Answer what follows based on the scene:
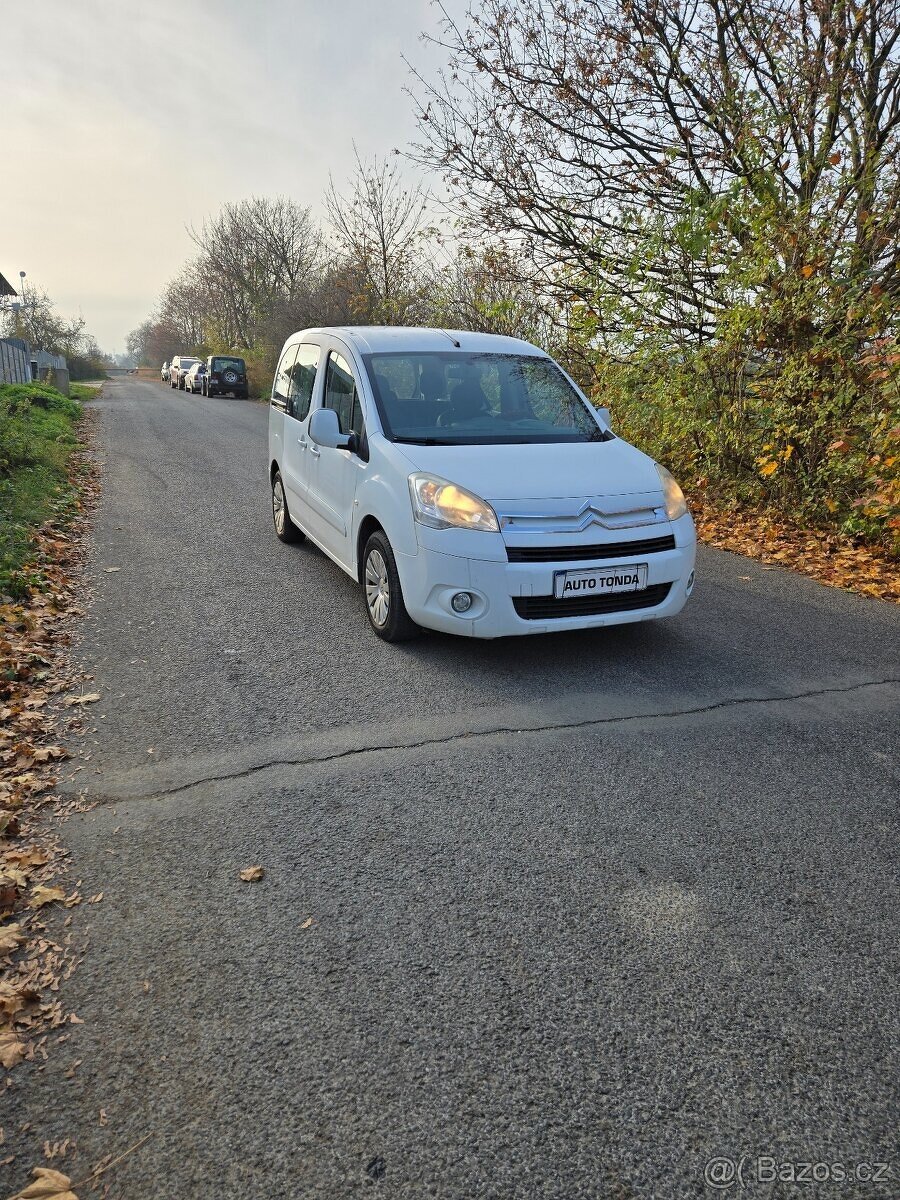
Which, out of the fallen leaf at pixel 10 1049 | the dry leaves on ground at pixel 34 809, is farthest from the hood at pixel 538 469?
the fallen leaf at pixel 10 1049

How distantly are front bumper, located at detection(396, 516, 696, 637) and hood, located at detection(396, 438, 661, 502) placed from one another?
33cm

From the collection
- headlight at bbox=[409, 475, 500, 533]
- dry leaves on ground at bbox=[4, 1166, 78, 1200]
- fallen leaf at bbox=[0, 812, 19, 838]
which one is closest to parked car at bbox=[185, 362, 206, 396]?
headlight at bbox=[409, 475, 500, 533]

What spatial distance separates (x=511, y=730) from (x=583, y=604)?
0.93 metres

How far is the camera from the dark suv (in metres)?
35.3

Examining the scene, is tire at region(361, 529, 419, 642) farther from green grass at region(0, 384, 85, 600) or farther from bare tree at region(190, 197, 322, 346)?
bare tree at region(190, 197, 322, 346)

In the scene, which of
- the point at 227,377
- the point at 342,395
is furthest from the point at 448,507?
the point at 227,377

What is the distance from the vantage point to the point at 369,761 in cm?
352

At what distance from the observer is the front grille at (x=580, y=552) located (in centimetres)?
422

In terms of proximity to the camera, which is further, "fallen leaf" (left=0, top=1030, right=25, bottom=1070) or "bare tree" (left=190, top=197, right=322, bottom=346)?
"bare tree" (left=190, top=197, right=322, bottom=346)

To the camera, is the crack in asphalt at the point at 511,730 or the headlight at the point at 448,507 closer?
the crack in asphalt at the point at 511,730

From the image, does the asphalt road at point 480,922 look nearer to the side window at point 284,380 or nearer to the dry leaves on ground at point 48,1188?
the dry leaves on ground at point 48,1188

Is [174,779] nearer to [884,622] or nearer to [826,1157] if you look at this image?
[826,1157]

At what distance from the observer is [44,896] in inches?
104

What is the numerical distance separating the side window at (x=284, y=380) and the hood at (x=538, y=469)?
286 centimetres
